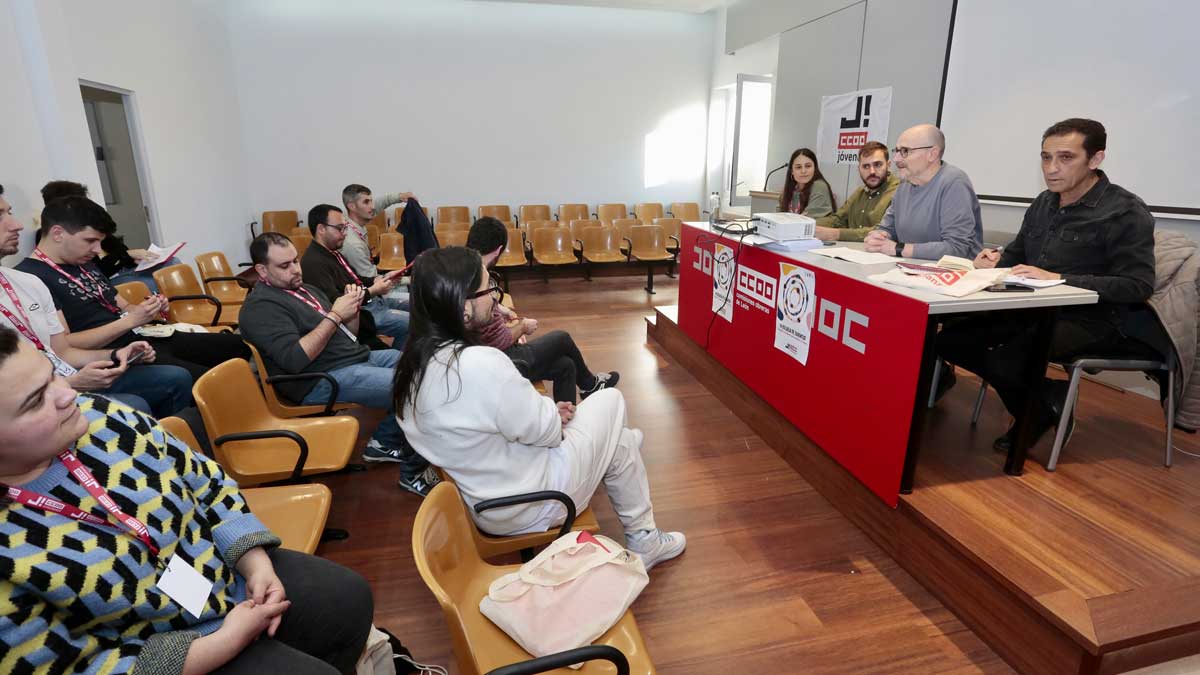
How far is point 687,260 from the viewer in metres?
4.12

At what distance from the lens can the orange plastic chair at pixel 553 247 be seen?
6.75m

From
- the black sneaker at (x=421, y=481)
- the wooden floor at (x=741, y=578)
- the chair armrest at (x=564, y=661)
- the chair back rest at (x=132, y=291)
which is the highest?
the chair back rest at (x=132, y=291)

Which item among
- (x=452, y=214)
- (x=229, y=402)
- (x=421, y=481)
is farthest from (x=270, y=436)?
(x=452, y=214)

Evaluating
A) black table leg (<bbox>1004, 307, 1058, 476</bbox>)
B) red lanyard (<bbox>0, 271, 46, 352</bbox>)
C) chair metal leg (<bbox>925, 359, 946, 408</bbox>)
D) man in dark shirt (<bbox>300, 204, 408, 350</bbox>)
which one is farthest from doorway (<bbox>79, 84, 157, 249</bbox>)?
black table leg (<bbox>1004, 307, 1058, 476</bbox>)

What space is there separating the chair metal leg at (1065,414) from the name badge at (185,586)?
286cm

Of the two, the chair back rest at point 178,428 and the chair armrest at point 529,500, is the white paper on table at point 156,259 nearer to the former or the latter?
the chair back rest at point 178,428

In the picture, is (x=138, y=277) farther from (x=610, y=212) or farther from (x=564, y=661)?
(x=610, y=212)

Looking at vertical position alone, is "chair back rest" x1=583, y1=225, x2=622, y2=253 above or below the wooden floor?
above

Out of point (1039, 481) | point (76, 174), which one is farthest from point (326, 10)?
point (1039, 481)

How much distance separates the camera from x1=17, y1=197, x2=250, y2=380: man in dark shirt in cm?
259

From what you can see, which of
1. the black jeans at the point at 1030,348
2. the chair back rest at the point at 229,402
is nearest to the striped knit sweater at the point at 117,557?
the chair back rest at the point at 229,402

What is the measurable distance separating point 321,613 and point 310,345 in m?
1.48

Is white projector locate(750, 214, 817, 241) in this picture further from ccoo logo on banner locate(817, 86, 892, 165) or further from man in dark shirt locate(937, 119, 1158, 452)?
ccoo logo on banner locate(817, 86, 892, 165)

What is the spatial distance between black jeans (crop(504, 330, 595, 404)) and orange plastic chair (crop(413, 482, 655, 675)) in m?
1.34
